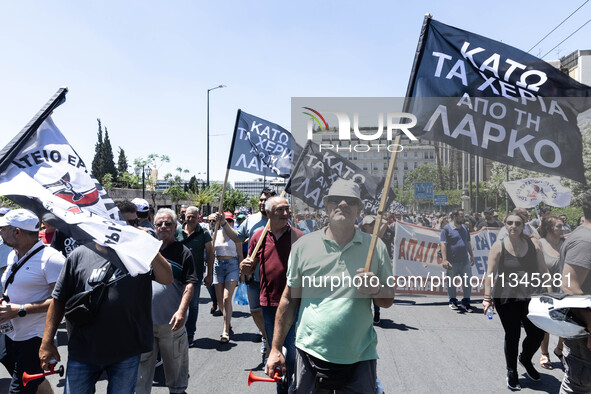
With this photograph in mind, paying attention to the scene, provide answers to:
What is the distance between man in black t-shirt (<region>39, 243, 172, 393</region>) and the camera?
3.01 metres

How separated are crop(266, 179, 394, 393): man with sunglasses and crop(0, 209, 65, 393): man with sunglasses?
70.0 inches

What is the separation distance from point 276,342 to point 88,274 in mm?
1335

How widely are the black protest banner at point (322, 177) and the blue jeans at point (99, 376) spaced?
13.9 feet

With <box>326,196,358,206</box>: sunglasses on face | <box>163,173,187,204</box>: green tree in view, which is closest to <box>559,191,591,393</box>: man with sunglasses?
<box>326,196,358,206</box>: sunglasses on face

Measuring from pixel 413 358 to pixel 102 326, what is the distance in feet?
12.5

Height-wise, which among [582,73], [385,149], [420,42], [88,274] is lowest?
[88,274]

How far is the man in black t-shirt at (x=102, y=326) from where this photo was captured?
301 centimetres

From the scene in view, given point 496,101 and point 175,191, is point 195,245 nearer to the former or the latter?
point 496,101

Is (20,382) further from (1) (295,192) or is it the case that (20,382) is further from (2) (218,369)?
(1) (295,192)

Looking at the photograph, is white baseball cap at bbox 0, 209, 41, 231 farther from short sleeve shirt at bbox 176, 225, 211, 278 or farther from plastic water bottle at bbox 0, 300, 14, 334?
short sleeve shirt at bbox 176, 225, 211, 278

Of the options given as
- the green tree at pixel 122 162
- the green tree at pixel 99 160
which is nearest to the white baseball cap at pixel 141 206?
the green tree at pixel 99 160

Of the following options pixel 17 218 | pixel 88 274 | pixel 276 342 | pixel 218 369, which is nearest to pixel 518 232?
pixel 276 342

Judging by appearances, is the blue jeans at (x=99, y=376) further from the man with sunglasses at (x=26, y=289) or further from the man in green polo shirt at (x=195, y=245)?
the man in green polo shirt at (x=195, y=245)

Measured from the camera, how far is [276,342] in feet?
10.2
